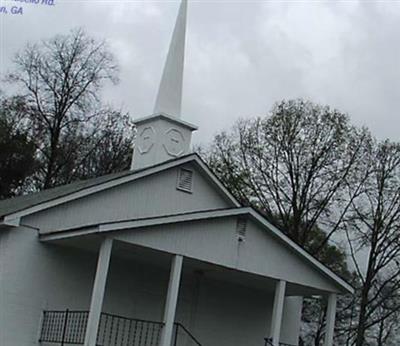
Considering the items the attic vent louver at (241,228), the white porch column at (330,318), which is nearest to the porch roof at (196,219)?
the attic vent louver at (241,228)

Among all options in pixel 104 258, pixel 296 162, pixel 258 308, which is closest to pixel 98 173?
pixel 296 162

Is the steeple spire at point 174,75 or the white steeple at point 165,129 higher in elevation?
the steeple spire at point 174,75

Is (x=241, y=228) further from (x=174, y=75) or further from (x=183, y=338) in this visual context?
(x=174, y=75)

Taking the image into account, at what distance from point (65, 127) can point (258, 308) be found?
20.9 m

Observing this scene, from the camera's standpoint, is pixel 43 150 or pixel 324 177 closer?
pixel 324 177

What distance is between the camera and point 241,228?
1820 centimetres

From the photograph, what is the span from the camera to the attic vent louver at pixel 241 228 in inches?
712

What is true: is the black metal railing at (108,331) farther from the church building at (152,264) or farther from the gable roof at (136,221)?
the gable roof at (136,221)

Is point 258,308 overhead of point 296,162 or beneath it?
beneath

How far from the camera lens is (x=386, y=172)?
3312 cm

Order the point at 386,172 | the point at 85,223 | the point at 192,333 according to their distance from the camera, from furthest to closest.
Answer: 1. the point at 386,172
2. the point at 192,333
3. the point at 85,223

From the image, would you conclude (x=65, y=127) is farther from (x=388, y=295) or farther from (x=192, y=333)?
(x=192, y=333)

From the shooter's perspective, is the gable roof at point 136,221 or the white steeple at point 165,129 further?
the white steeple at point 165,129

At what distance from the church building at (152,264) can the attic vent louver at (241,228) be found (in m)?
0.03
